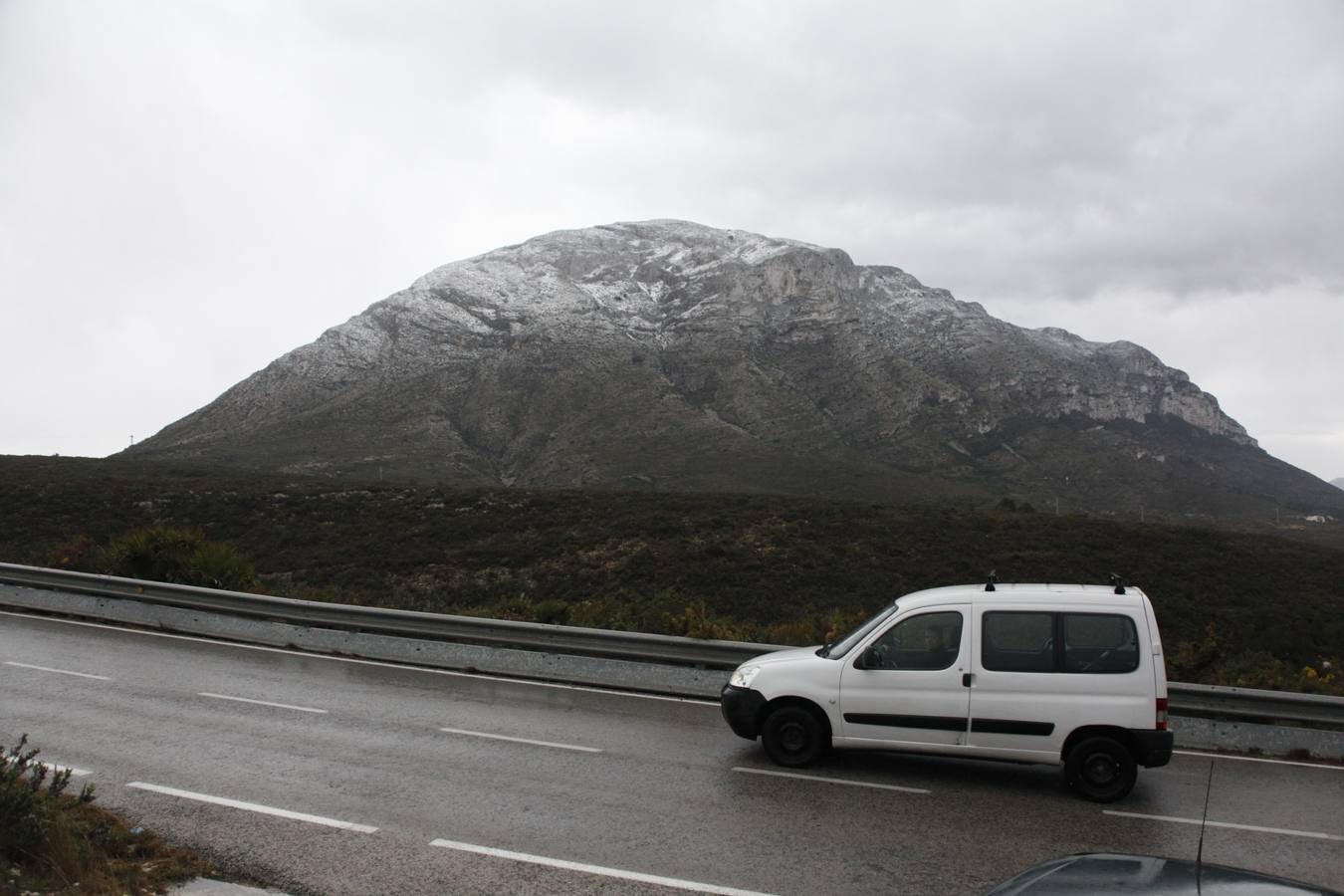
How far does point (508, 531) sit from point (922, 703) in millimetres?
24322

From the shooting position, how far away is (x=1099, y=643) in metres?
8.72

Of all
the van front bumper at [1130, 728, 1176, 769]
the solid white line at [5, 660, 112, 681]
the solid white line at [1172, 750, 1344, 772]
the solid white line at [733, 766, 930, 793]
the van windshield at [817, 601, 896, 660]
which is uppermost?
the van windshield at [817, 601, 896, 660]

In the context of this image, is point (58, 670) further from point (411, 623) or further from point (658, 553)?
point (658, 553)

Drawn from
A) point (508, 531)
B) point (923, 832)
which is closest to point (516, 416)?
point (508, 531)

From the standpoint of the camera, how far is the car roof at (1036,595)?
8844mm

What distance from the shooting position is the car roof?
348 inches

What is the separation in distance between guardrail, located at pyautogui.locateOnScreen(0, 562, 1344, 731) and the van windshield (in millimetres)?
3012

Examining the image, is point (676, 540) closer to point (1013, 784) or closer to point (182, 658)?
point (182, 658)

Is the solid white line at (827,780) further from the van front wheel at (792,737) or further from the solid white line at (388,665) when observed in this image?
the solid white line at (388,665)

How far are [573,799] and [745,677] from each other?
2294 millimetres

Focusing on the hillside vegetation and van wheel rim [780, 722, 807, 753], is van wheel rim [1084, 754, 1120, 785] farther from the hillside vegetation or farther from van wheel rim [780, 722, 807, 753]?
the hillside vegetation

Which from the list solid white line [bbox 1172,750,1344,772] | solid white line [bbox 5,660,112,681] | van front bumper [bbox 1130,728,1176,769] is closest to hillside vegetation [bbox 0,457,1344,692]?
solid white line [bbox 5,660,112,681]

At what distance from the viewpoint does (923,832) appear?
7.43m

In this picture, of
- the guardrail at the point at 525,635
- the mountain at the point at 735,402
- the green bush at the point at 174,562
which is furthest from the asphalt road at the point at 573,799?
the mountain at the point at 735,402
